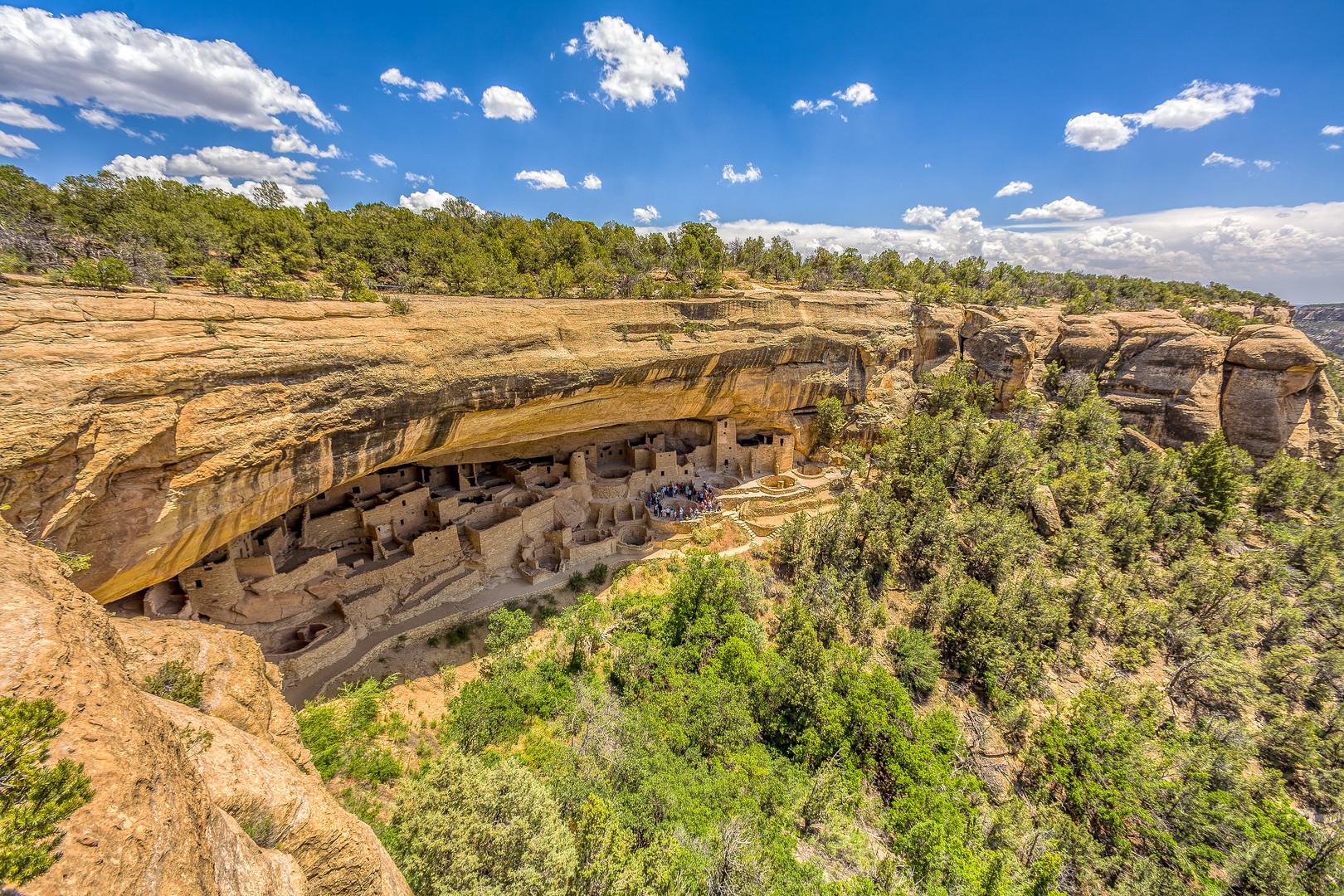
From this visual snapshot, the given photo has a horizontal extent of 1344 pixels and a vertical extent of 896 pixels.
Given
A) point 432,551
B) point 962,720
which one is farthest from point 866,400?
point 432,551

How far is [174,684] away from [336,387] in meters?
6.72

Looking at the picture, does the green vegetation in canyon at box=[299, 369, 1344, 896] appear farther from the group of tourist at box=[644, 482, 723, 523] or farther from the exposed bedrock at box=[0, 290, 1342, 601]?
the exposed bedrock at box=[0, 290, 1342, 601]

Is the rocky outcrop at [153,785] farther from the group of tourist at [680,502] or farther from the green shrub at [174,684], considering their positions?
the group of tourist at [680,502]

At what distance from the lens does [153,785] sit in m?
3.41

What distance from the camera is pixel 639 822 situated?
9797mm

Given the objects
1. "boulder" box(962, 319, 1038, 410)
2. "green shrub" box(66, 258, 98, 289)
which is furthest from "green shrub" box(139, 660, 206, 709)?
"boulder" box(962, 319, 1038, 410)

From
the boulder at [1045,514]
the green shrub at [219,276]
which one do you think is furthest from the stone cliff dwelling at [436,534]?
the boulder at [1045,514]

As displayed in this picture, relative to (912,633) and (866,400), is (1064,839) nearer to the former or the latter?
(912,633)

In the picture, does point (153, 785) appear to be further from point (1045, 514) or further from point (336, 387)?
point (1045, 514)

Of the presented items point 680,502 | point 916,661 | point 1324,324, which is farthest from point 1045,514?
point 1324,324

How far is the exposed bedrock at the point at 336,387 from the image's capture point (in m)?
7.50

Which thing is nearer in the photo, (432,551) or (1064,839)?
(1064,839)

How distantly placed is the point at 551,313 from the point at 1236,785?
25919mm

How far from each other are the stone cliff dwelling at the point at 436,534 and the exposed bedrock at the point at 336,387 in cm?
164
